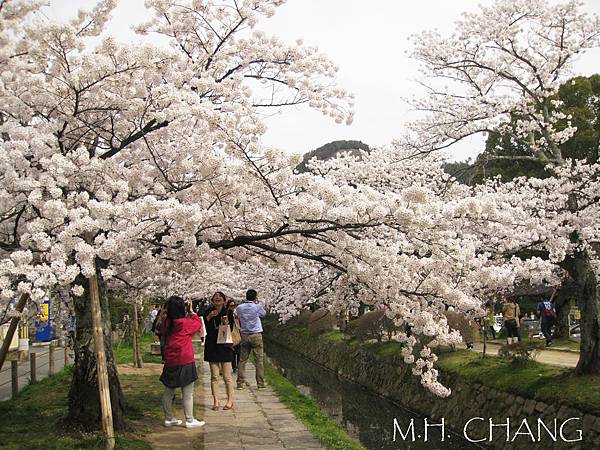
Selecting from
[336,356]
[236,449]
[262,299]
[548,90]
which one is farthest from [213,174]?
[262,299]

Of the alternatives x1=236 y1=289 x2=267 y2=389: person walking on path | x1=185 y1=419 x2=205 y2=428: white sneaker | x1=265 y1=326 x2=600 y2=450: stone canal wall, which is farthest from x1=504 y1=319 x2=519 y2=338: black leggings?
x1=185 y1=419 x2=205 y2=428: white sneaker

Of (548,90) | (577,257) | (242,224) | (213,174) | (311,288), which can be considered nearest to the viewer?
(213,174)

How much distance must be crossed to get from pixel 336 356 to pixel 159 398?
10.7m

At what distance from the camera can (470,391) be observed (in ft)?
37.1

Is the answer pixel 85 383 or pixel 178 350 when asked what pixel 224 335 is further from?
pixel 85 383

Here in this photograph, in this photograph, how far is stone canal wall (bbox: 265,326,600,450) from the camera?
8.27 metres

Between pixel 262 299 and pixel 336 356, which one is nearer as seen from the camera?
pixel 336 356

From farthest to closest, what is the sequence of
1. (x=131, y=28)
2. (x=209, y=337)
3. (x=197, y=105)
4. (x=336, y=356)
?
(x=336, y=356)
(x=209, y=337)
(x=131, y=28)
(x=197, y=105)

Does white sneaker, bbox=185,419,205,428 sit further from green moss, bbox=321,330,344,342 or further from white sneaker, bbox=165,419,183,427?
green moss, bbox=321,330,344,342

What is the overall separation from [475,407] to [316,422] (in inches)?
142

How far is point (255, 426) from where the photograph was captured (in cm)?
805

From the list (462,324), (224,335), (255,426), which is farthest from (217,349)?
(462,324)

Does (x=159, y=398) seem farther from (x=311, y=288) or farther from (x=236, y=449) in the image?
(x=311, y=288)

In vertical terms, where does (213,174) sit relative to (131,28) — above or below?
below
